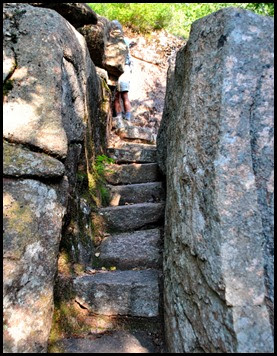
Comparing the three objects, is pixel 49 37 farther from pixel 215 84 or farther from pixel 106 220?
pixel 106 220

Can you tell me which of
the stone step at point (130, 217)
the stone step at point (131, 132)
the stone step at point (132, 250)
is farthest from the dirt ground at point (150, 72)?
the stone step at point (132, 250)

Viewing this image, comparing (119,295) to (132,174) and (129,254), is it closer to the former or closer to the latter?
(129,254)

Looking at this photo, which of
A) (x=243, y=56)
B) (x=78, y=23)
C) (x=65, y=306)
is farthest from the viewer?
(x=78, y=23)

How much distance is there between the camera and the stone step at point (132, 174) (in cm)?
404

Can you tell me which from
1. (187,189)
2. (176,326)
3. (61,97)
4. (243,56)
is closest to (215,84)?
(243,56)

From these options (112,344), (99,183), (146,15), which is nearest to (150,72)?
(146,15)

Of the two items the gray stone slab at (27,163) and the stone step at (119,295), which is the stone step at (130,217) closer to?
the stone step at (119,295)

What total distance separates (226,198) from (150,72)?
9273 mm

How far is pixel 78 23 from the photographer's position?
3.97 metres

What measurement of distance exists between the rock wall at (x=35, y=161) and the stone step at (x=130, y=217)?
16.8 inches

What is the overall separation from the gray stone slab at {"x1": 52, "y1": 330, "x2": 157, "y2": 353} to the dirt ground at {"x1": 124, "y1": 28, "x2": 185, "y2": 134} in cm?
740

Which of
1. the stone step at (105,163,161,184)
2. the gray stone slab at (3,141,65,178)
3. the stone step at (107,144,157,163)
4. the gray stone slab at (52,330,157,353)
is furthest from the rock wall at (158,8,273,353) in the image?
the stone step at (107,144,157,163)

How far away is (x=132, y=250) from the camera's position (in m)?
2.70

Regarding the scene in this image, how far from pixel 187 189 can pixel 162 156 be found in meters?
1.85
